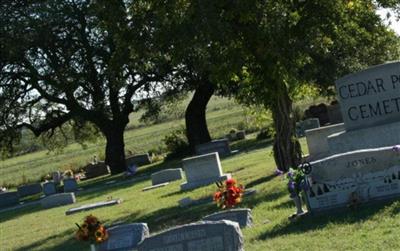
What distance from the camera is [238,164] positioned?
25.3 metres

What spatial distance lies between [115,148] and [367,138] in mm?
24590

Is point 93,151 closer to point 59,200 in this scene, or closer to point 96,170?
point 96,170

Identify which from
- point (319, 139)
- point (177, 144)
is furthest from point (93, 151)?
point (319, 139)

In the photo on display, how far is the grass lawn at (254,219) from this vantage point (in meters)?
9.25

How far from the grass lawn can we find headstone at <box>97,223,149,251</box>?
5.47 ft

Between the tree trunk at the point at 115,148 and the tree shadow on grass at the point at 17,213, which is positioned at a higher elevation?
the tree trunk at the point at 115,148

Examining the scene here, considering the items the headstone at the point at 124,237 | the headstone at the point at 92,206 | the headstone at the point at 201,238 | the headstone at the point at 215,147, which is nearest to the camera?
the headstone at the point at 201,238

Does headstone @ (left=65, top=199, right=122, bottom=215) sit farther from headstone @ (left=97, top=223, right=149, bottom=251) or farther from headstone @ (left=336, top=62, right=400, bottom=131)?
headstone @ (left=97, top=223, right=149, bottom=251)

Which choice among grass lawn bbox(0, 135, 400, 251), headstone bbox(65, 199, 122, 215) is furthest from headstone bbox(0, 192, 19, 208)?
headstone bbox(65, 199, 122, 215)

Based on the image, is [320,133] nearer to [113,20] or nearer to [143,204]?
[143,204]

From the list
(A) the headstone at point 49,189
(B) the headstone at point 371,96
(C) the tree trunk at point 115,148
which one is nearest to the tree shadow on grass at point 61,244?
(B) the headstone at point 371,96

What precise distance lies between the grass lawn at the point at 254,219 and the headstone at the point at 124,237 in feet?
5.47

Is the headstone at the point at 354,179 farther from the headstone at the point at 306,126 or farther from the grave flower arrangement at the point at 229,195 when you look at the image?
the headstone at the point at 306,126

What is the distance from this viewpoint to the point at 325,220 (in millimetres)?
10508
